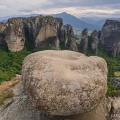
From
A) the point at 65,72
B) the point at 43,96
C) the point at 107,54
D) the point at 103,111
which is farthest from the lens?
the point at 107,54

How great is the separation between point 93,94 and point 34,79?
2905 millimetres

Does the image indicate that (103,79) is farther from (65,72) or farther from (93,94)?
(65,72)

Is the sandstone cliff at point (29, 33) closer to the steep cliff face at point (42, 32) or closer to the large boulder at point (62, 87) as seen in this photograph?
the steep cliff face at point (42, 32)

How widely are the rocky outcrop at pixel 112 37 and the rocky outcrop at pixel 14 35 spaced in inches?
1403

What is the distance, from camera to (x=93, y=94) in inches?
360

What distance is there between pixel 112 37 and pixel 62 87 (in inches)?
2557

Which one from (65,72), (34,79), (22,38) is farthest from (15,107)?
(22,38)

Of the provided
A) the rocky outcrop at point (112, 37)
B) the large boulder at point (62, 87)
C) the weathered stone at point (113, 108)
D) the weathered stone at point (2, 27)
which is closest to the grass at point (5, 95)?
the large boulder at point (62, 87)

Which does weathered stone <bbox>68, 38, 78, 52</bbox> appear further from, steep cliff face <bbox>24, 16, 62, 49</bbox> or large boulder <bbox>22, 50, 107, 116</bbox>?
large boulder <bbox>22, 50, 107, 116</bbox>

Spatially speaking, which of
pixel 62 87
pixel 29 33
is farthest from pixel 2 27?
pixel 62 87

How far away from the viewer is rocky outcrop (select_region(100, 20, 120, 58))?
6875 cm

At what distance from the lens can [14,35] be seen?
45031 millimetres

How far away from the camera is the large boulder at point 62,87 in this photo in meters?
8.77

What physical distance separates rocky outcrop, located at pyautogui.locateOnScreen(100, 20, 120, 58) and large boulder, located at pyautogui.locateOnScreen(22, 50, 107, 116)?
61.6 m
